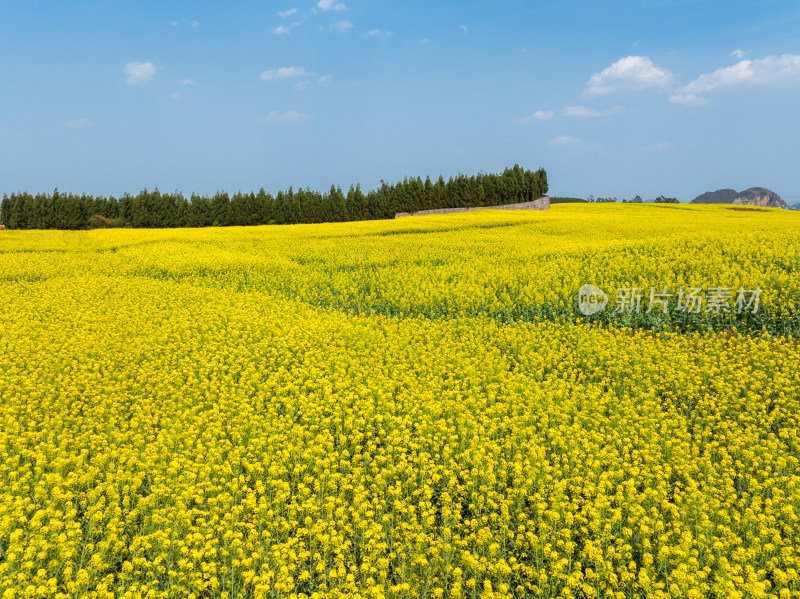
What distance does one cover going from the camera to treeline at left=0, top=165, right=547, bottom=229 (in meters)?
68.9

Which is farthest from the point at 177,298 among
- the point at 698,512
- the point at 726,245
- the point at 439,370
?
the point at 726,245

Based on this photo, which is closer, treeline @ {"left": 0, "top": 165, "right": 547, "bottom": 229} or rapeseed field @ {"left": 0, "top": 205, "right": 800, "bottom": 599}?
rapeseed field @ {"left": 0, "top": 205, "right": 800, "bottom": 599}

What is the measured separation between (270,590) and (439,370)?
18.2 feet

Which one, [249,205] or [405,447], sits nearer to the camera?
[405,447]

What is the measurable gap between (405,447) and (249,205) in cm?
6948

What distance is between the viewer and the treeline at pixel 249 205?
226 feet

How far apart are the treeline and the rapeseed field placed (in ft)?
190

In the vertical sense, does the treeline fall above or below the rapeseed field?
above

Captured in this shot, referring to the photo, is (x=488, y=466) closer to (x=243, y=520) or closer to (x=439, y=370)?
(x=243, y=520)

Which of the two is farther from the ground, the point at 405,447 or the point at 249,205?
the point at 249,205

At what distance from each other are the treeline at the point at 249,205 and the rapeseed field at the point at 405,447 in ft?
190

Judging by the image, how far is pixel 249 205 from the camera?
7056 cm

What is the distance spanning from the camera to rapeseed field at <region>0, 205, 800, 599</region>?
455 centimetres

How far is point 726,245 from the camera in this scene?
1984 centimetres
